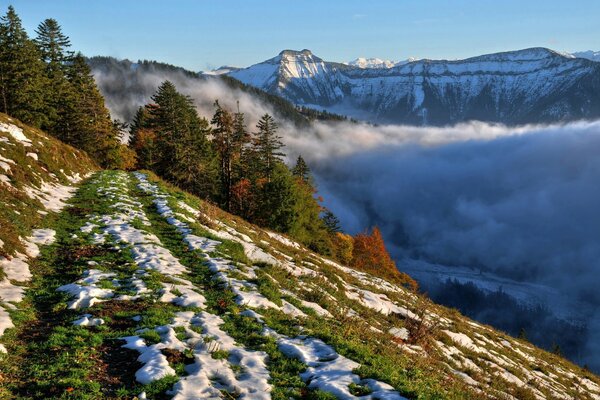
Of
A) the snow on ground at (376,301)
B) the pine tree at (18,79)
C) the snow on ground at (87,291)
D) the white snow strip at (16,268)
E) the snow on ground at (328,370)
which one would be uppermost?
the pine tree at (18,79)

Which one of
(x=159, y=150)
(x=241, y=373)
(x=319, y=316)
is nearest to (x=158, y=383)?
(x=241, y=373)

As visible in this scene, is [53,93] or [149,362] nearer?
[149,362]

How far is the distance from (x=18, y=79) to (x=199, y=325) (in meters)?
50.3

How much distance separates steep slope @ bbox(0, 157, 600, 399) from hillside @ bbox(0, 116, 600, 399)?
0.05 meters

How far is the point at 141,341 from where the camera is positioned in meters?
9.79

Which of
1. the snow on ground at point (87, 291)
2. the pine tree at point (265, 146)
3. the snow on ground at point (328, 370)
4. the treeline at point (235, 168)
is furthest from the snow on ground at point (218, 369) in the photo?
the pine tree at point (265, 146)

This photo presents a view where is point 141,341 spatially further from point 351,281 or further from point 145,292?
point 351,281

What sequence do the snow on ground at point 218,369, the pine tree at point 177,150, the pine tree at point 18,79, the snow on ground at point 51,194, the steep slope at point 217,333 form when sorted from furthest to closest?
the pine tree at point 177,150
the pine tree at point 18,79
the snow on ground at point 51,194
the steep slope at point 217,333
the snow on ground at point 218,369

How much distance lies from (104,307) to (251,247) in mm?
10455

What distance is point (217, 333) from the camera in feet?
35.6

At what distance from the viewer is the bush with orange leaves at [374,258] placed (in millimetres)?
77625

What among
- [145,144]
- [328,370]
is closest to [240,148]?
[145,144]

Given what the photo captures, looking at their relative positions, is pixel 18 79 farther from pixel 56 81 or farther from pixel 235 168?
pixel 235 168

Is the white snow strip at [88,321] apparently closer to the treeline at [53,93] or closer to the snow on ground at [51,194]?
the snow on ground at [51,194]
